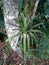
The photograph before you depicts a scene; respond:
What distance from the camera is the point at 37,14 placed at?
17.8 ft

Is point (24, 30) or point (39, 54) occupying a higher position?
point (24, 30)

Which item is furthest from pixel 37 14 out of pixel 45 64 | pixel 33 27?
pixel 45 64

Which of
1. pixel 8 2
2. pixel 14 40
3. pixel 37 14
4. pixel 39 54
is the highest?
pixel 8 2

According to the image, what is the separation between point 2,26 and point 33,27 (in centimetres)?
94

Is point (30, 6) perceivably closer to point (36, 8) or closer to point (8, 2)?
point (36, 8)

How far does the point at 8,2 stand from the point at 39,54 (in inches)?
50.5

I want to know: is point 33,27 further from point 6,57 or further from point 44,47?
point 6,57

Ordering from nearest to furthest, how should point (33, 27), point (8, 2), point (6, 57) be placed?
1. point (6, 57)
2. point (8, 2)
3. point (33, 27)

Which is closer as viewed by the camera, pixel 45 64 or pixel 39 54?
pixel 45 64

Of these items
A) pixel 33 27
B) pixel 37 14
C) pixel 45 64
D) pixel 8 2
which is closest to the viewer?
pixel 45 64

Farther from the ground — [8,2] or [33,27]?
[8,2]

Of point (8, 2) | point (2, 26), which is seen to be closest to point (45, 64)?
point (8, 2)

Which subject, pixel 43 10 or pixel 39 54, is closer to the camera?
pixel 39 54

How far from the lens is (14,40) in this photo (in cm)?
470
